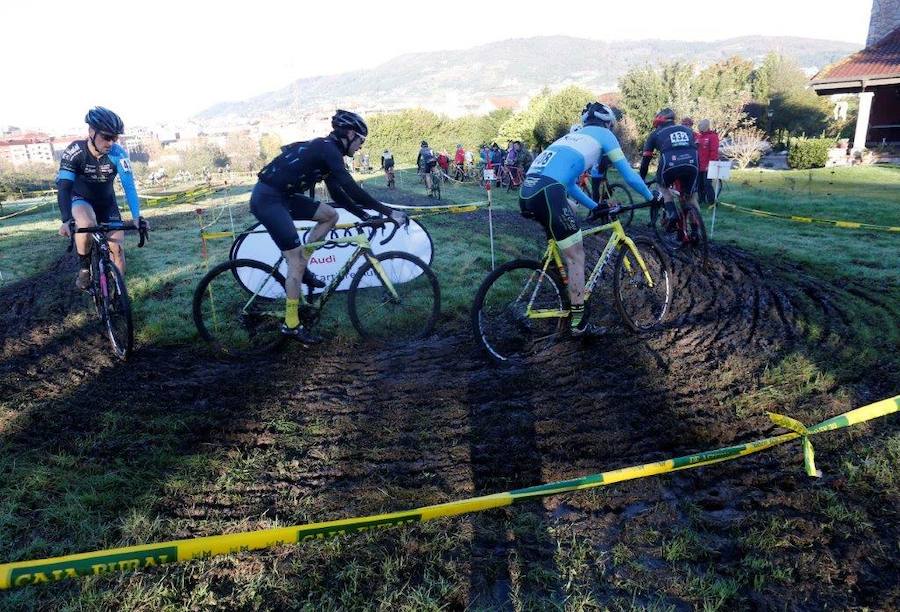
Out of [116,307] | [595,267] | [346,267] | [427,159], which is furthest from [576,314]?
[427,159]

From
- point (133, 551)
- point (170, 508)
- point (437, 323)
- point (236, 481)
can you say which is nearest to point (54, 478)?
point (170, 508)

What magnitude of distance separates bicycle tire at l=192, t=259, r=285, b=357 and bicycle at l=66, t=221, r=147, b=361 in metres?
0.65

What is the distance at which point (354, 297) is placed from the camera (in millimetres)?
5734

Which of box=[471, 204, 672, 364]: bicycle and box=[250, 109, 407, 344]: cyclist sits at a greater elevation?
box=[250, 109, 407, 344]: cyclist

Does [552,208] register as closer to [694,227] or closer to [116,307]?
[116,307]

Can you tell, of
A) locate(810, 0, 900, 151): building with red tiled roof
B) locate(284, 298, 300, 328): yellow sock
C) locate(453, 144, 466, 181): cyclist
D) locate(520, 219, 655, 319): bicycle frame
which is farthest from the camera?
locate(453, 144, 466, 181): cyclist

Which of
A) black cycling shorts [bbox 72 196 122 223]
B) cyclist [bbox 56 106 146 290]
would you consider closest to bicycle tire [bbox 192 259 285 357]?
cyclist [bbox 56 106 146 290]

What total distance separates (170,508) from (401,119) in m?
65.7

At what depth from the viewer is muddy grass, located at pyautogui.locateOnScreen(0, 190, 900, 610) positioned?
2762 millimetres

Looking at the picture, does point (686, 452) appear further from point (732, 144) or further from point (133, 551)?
point (732, 144)

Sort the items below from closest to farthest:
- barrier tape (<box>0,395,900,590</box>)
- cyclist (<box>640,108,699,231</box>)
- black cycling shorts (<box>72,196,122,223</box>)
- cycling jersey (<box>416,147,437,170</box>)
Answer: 1. barrier tape (<box>0,395,900,590</box>)
2. black cycling shorts (<box>72,196,122,223</box>)
3. cyclist (<box>640,108,699,231</box>)
4. cycling jersey (<box>416,147,437,170</box>)

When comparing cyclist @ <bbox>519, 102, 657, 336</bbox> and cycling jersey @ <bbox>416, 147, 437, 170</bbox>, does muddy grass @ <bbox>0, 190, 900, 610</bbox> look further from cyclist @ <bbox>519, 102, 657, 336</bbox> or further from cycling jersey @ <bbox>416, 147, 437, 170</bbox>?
cycling jersey @ <bbox>416, 147, 437, 170</bbox>

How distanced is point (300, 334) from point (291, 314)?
233 mm

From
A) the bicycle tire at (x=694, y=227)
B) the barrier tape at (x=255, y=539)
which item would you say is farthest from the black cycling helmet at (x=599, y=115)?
the bicycle tire at (x=694, y=227)
